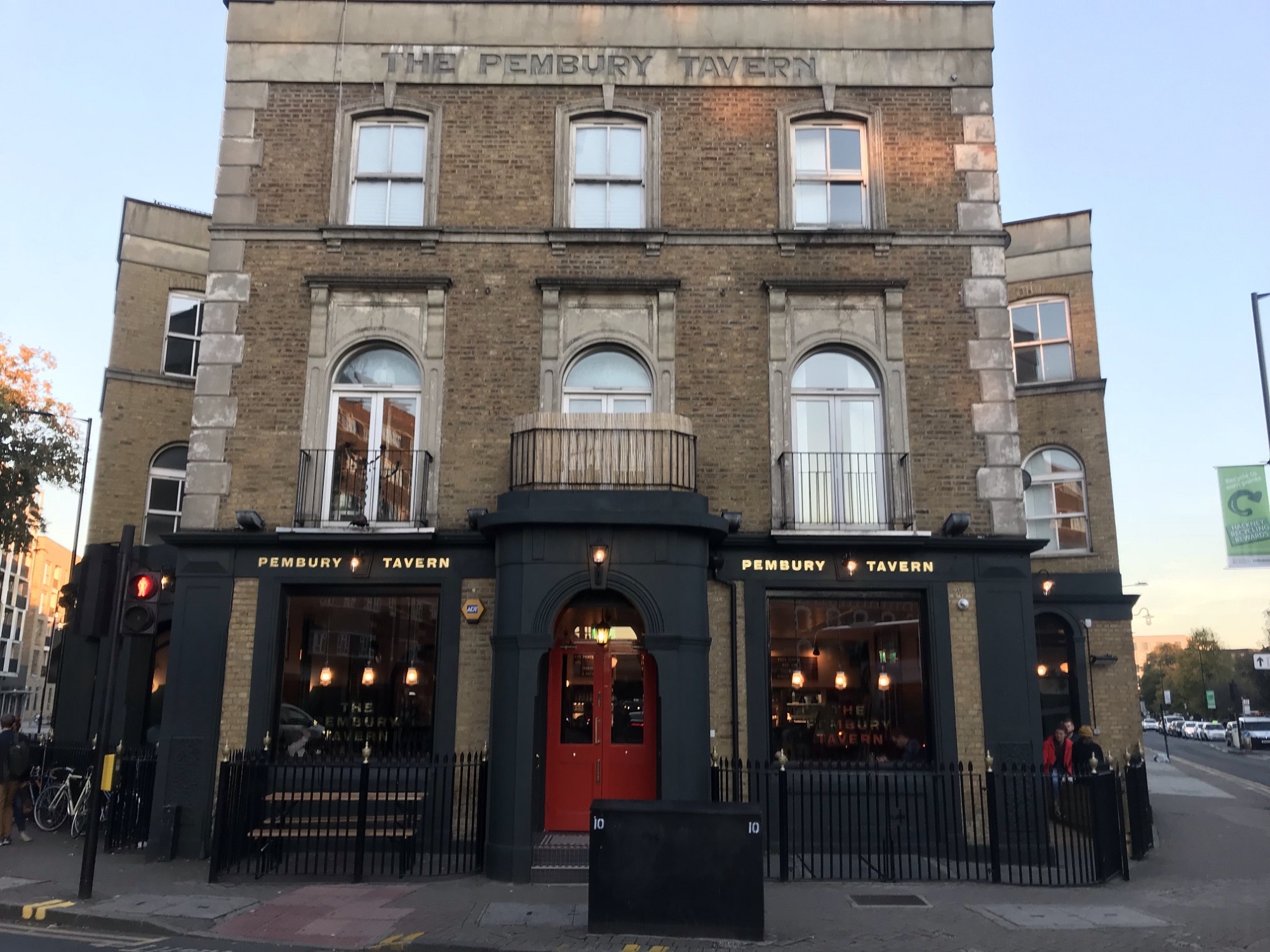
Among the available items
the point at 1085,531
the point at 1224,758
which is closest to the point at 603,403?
the point at 1085,531

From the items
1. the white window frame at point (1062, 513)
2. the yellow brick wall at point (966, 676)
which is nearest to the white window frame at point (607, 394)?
the yellow brick wall at point (966, 676)

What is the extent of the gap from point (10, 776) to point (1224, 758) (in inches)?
1752

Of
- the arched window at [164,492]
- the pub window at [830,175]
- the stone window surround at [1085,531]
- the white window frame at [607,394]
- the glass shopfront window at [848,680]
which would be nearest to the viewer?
the glass shopfront window at [848,680]

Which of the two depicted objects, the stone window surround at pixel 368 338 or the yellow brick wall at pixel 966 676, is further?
the stone window surround at pixel 368 338

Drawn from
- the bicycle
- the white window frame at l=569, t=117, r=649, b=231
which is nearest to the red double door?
the white window frame at l=569, t=117, r=649, b=231

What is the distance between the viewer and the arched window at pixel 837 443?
13000 millimetres

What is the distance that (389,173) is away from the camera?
14062mm

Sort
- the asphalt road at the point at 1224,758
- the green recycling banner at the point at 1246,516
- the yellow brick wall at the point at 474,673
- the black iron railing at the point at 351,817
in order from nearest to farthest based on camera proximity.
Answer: the black iron railing at the point at 351,817
the yellow brick wall at the point at 474,673
the green recycling banner at the point at 1246,516
the asphalt road at the point at 1224,758

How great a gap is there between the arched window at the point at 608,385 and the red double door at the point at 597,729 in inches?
127

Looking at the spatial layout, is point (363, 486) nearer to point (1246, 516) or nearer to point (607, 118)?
point (607, 118)

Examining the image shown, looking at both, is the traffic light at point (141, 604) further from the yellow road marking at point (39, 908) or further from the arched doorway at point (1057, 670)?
the arched doorway at point (1057, 670)

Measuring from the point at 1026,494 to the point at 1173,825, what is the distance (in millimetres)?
7141

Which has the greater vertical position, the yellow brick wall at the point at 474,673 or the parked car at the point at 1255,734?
the yellow brick wall at the point at 474,673

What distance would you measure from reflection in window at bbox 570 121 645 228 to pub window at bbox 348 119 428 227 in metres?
2.22
